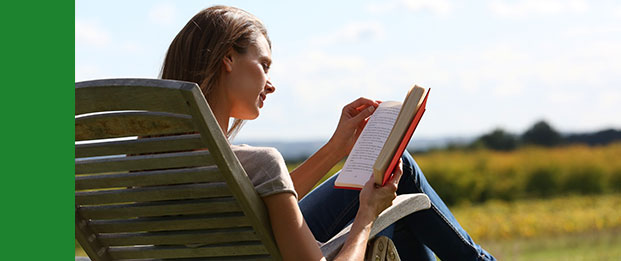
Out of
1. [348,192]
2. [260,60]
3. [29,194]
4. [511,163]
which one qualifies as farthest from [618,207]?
[29,194]

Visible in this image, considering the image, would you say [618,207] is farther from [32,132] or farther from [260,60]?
[32,132]

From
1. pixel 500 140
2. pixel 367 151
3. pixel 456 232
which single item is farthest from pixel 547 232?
pixel 500 140

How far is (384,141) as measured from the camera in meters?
2.43

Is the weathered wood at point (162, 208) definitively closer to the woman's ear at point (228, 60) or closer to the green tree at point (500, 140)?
the woman's ear at point (228, 60)

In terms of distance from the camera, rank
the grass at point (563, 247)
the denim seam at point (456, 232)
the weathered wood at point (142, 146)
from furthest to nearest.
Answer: the grass at point (563, 247)
the denim seam at point (456, 232)
the weathered wood at point (142, 146)

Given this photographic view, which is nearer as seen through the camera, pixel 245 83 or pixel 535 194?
pixel 245 83

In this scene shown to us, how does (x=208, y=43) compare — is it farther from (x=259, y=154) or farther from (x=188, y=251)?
(x=188, y=251)

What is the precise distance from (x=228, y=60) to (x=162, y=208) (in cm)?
49

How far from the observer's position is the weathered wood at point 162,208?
216cm

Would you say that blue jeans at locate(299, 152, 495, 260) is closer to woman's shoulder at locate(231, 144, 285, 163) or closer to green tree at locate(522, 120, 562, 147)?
woman's shoulder at locate(231, 144, 285, 163)

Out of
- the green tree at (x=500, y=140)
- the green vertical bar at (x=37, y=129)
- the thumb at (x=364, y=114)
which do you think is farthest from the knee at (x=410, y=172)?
the green tree at (x=500, y=140)

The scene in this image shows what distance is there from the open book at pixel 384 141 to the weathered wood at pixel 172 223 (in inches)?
16.0

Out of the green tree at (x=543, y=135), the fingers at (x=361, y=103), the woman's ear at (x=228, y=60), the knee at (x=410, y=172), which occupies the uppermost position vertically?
the woman's ear at (x=228, y=60)

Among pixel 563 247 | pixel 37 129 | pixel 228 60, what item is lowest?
pixel 563 247
